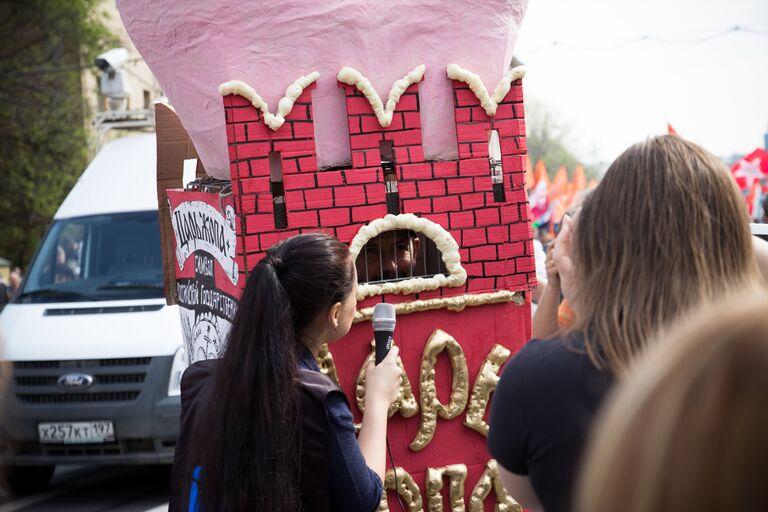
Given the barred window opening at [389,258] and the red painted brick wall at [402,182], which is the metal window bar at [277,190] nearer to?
the red painted brick wall at [402,182]

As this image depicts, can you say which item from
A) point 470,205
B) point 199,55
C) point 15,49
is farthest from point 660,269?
point 15,49

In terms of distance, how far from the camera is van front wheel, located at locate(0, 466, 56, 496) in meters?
6.81

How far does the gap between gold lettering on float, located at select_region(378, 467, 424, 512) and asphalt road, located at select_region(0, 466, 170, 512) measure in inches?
149

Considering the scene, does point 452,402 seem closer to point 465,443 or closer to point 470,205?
point 465,443

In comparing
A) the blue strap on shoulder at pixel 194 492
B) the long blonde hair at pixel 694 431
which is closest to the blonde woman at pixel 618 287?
the long blonde hair at pixel 694 431

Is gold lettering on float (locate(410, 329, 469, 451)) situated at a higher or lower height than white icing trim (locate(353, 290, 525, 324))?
lower

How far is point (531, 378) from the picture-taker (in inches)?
66.9

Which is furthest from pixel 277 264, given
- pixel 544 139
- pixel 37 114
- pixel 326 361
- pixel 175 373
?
pixel 544 139

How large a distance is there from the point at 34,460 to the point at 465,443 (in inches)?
172

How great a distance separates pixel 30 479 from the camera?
7.01 metres

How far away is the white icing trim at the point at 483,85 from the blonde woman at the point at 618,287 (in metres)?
1.34

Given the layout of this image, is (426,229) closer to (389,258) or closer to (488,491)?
(389,258)

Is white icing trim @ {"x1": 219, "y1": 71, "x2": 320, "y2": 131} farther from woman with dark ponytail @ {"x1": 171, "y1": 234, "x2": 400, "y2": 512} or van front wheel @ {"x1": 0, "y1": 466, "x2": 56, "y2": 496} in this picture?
van front wheel @ {"x1": 0, "y1": 466, "x2": 56, "y2": 496}

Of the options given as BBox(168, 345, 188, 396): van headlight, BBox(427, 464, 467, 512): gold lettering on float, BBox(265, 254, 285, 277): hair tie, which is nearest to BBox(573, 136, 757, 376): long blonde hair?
BBox(265, 254, 285, 277): hair tie
